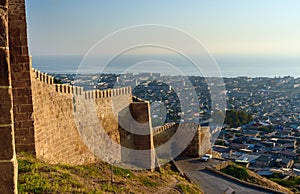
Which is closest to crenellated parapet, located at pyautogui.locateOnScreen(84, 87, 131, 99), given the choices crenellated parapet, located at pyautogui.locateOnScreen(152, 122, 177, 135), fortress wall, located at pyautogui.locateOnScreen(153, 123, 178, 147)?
crenellated parapet, located at pyautogui.locateOnScreen(152, 122, 177, 135)

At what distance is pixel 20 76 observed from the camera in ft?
24.6

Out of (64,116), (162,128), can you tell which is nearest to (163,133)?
(162,128)

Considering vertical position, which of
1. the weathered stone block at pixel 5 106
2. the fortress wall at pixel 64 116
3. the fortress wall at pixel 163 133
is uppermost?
the weathered stone block at pixel 5 106

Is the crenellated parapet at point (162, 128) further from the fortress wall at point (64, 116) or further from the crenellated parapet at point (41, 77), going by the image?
the crenellated parapet at point (41, 77)

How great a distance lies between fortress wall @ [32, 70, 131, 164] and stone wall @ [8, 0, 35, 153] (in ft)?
0.97

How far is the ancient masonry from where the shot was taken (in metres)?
3.04

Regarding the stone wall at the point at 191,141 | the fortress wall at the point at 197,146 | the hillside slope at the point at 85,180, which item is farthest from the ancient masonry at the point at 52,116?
the fortress wall at the point at 197,146

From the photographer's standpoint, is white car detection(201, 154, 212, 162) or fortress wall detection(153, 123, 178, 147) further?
white car detection(201, 154, 212, 162)

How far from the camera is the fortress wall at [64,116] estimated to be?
828 centimetres

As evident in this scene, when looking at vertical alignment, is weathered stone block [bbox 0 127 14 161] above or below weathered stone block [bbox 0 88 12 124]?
below

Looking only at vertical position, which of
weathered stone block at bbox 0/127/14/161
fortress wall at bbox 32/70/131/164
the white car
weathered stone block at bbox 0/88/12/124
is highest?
weathered stone block at bbox 0/88/12/124

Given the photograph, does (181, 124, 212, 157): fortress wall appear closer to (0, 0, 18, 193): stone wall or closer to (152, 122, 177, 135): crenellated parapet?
(152, 122, 177, 135): crenellated parapet

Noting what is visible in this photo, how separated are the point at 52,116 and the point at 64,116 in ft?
2.18

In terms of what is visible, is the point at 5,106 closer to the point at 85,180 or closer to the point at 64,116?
the point at 85,180
